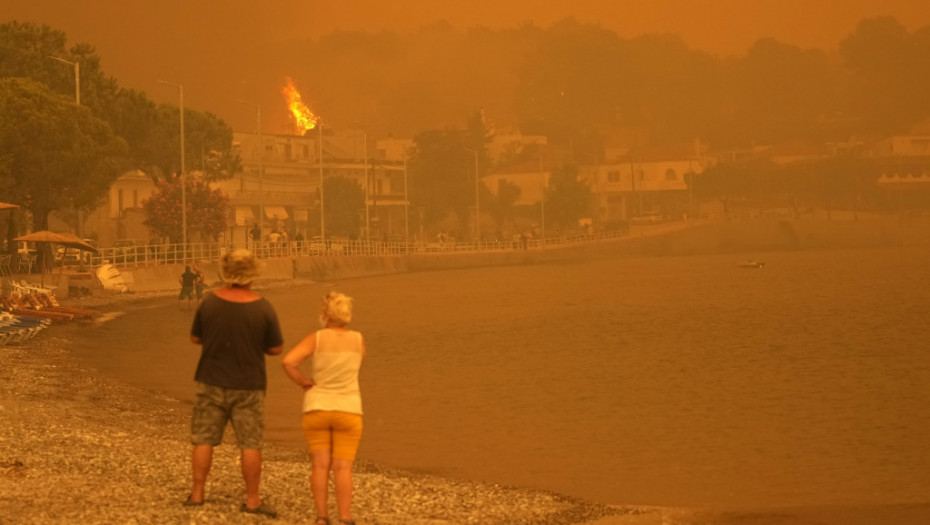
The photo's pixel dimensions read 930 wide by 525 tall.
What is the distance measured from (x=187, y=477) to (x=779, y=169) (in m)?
156

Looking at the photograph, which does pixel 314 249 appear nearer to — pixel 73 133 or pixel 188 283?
pixel 73 133

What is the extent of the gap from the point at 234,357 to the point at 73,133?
43.2 meters

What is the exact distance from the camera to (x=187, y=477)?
12289mm

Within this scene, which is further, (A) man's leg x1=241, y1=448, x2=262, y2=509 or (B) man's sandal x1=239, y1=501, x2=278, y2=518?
(B) man's sandal x1=239, y1=501, x2=278, y2=518

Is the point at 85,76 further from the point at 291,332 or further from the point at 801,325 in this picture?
the point at 801,325

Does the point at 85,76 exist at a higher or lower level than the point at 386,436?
higher

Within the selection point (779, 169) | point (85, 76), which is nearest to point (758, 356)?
point (85, 76)

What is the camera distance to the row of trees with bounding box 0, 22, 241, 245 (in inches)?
1971

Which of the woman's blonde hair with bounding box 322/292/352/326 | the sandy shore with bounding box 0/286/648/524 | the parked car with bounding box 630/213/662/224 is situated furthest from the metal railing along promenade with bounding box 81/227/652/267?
the woman's blonde hair with bounding box 322/292/352/326

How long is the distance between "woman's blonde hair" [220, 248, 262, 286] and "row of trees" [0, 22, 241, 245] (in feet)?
130

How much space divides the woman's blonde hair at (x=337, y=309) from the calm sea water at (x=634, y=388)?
6.11 metres

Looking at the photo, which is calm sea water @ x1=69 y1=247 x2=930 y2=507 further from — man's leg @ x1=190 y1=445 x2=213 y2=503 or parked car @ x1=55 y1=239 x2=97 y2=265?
parked car @ x1=55 y1=239 x2=97 y2=265

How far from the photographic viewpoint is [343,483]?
1023 cm

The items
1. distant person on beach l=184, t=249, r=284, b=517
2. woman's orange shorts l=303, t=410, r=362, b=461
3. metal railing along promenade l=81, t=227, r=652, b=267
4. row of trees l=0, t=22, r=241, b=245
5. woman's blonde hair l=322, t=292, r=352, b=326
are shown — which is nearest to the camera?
woman's blonde hair l=322, t=292, r=352, b=326
